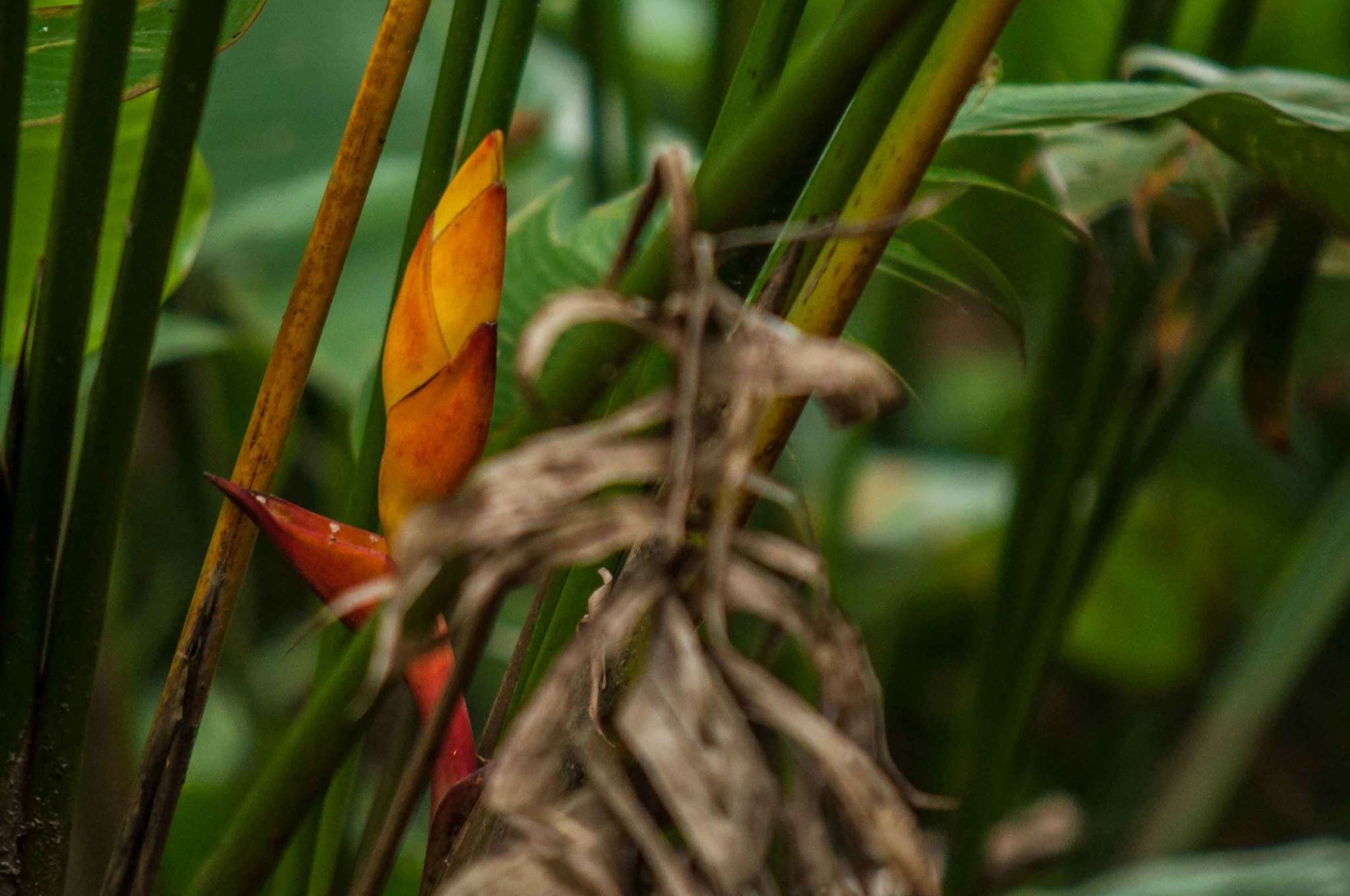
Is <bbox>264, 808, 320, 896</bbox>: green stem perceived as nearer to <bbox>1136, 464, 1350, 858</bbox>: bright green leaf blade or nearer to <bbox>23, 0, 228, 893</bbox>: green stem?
<bbox>23, 0, 228, 893</bbox>: green stem

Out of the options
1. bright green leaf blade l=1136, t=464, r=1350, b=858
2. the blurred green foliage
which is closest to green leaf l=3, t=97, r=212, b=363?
the blurred green foliage

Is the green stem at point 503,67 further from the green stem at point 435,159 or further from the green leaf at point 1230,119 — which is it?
the green leaf at point 1230,119

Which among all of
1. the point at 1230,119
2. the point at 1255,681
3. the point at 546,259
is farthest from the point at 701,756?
the point at 1255,681

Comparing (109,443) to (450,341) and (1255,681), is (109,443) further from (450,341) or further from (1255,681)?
(1255,681)

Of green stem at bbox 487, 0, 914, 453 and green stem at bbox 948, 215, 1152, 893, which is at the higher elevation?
green stem at bbox 487, 0, 914, 453

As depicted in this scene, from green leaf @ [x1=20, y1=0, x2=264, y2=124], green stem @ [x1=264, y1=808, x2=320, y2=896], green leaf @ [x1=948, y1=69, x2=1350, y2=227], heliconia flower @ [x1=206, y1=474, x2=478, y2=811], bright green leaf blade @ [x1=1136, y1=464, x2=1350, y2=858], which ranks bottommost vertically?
bright green leaf blade @ [x1=1136, y1=464, x2=1350, y2=858]

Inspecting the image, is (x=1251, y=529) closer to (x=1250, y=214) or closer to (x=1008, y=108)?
(x=1250, y=214)
